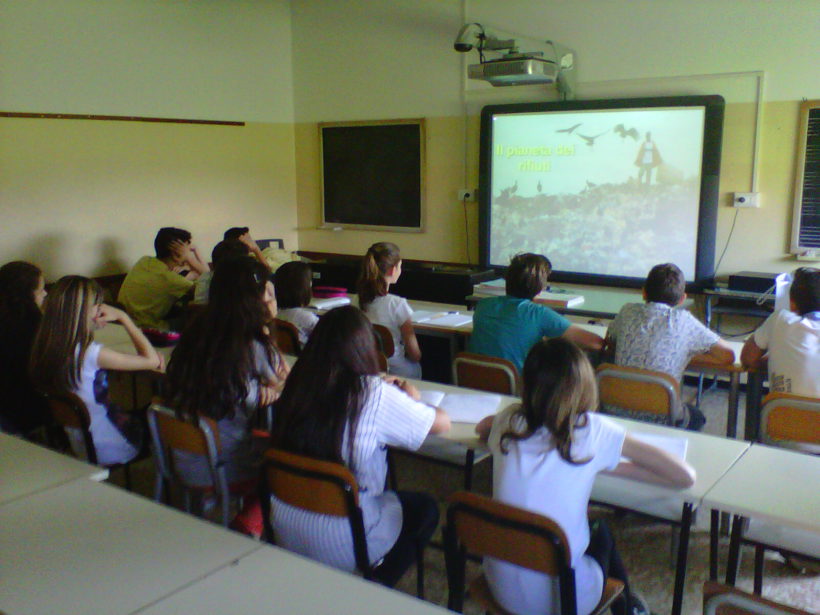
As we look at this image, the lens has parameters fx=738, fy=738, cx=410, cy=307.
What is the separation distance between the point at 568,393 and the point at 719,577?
56.6 inches

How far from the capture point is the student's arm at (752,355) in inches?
127

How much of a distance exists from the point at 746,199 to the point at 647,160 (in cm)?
74

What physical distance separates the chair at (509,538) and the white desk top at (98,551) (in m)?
0.49

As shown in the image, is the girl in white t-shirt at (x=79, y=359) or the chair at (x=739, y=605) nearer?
the chair at (x=739, y=605)

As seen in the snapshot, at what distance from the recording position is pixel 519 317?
130 inches

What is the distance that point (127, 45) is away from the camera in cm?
589

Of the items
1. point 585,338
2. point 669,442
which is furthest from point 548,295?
point 669,442

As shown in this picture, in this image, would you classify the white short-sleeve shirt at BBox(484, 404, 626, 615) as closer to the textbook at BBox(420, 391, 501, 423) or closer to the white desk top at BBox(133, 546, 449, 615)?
the white desk top at BBox(133, 546, 449, 615)

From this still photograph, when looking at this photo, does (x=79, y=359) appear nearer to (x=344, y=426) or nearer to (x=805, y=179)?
(x=344, y=426)

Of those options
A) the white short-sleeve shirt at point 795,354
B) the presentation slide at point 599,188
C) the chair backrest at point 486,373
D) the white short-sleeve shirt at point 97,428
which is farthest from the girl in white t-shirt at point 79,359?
the presentation slide at point 599,188

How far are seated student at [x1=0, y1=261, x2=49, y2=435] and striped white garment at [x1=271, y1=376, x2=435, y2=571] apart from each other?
67.0 inches

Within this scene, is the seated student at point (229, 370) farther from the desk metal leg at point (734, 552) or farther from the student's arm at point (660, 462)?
the desk metal leg at point (734, 552)

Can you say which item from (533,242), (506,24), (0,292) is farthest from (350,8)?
(0,292)

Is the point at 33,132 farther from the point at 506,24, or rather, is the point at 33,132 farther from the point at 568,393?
the point at 568,393
